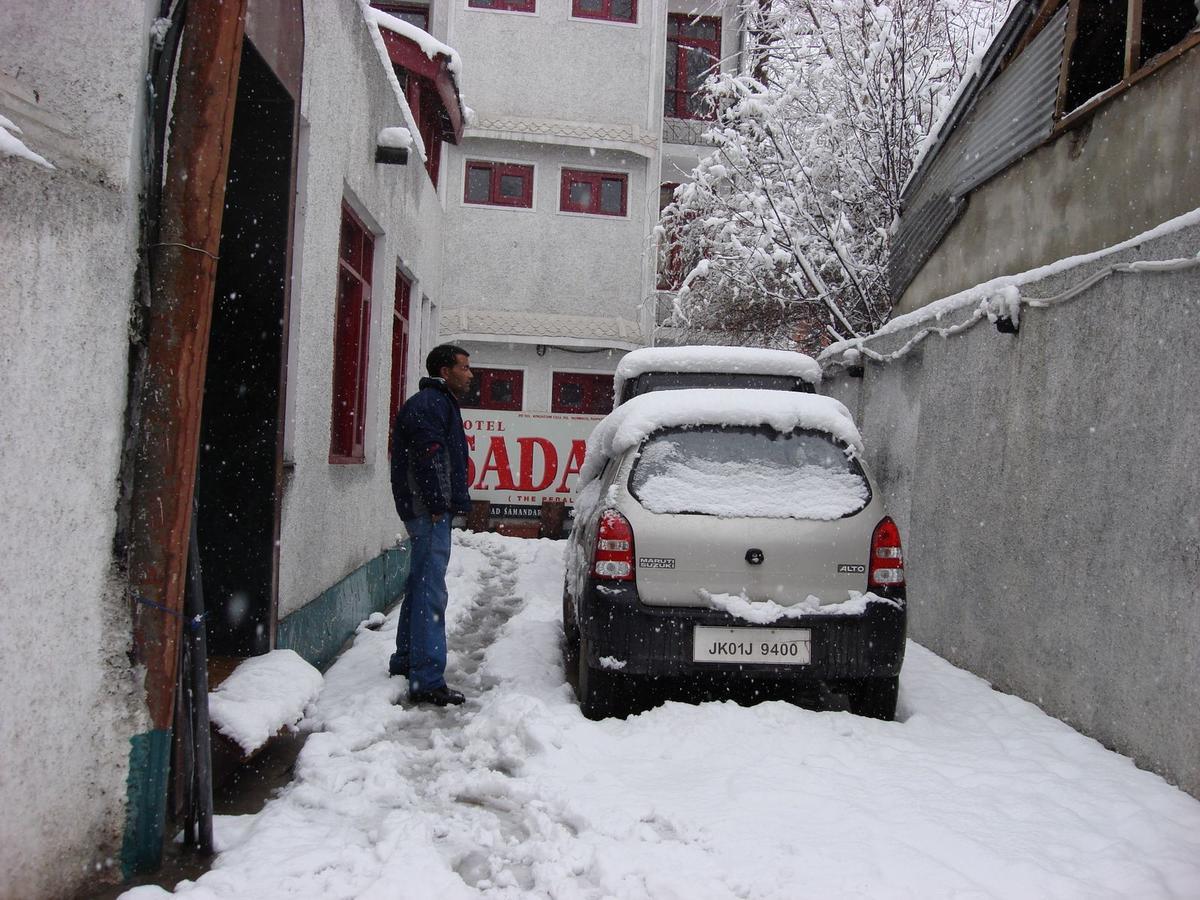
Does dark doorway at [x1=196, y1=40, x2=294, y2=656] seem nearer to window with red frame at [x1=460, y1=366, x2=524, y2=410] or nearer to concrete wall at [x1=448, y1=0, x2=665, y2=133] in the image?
window with red frame at [x1=460, y1=366, x2=524, y2=410]

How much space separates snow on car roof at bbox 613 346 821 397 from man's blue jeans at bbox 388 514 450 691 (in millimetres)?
3577

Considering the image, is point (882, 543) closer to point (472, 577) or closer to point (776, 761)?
point (776, 761)

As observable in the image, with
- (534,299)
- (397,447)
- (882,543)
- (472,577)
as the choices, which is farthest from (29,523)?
(534,299)

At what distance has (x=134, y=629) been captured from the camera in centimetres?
331

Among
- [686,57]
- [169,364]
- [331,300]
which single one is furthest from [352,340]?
[686,57]

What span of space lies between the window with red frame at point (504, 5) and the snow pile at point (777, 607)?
1628 centimetres

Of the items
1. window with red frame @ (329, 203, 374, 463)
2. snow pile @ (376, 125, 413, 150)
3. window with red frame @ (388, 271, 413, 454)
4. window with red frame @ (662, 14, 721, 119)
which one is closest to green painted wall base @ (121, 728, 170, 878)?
A: window with red frame @ (329, 203, 374, 463)

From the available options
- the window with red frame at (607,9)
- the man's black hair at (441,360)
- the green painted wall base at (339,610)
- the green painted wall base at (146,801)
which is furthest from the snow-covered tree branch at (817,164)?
the green painted wall base at (146,801)

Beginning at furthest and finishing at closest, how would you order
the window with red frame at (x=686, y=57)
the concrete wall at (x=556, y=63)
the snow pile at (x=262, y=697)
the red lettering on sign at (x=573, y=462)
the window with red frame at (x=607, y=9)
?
the window with red frame at (x=686, y=57), the window with red frame at (x=607, y=9), the concrete wall at (x=556, y=63), the red lettering on sign at (x=573, y=462), the snow pile at (x=262, y=697)

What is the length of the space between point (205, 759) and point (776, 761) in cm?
241

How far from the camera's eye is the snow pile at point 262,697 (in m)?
3.91

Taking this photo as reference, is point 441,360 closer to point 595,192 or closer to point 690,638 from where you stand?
point 690,638

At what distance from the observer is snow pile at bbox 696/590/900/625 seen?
5125 millimetres

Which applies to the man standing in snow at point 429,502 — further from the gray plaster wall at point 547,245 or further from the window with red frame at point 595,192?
the window with red frame at point 595,192
